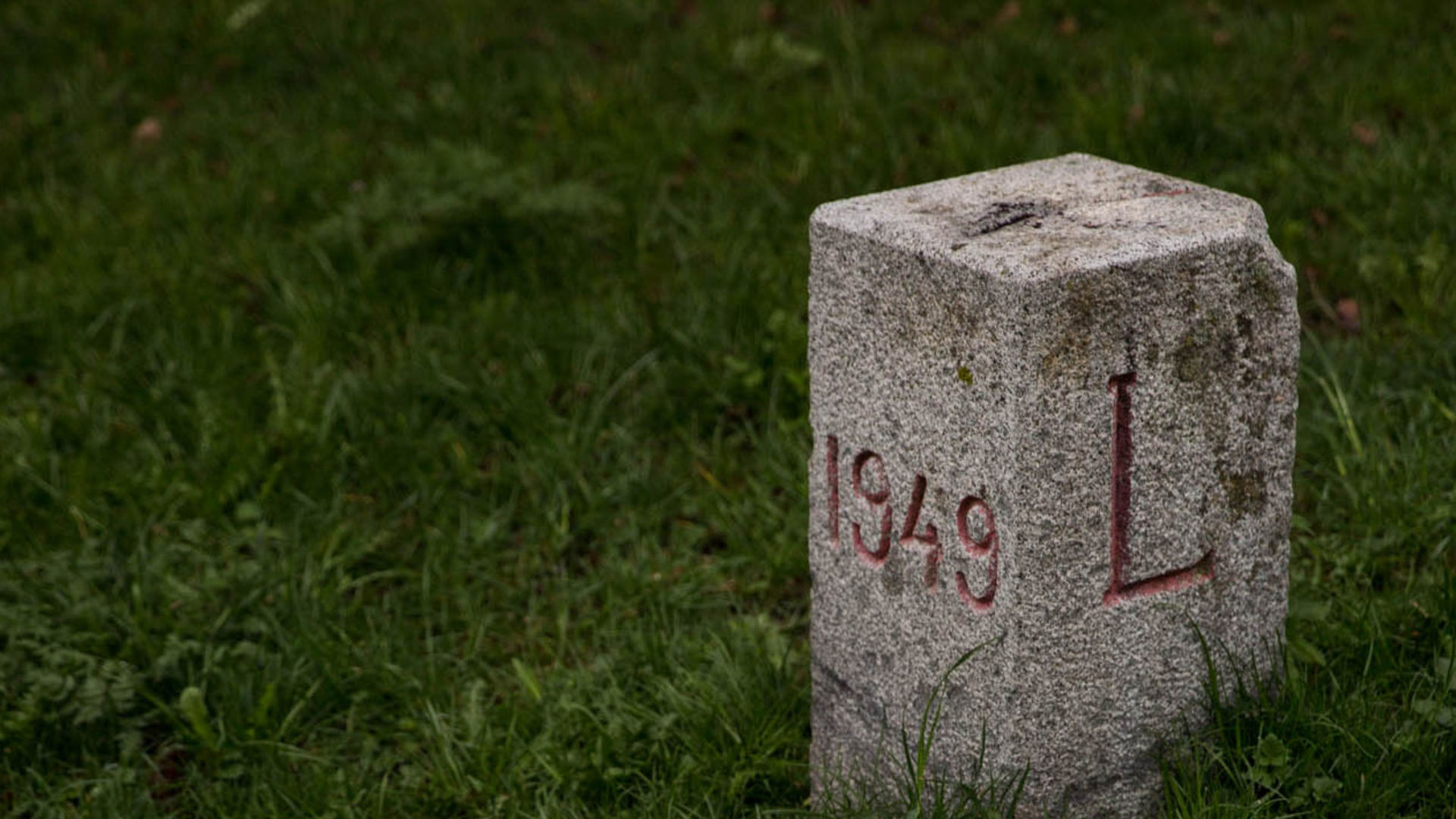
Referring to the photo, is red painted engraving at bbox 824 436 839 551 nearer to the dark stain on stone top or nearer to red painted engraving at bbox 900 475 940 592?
red painted engraving at bbox 900 475 940 592

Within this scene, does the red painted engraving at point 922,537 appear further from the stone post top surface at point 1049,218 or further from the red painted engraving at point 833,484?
the stone post top surface at point 1049,218

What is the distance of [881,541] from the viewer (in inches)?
96.2

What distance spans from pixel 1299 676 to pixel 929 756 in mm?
647

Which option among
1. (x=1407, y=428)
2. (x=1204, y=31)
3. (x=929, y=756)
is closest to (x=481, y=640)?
(x=929, y=756)

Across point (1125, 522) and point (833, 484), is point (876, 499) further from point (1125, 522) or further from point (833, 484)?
point (1125, 522)

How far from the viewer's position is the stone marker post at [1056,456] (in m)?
2.13

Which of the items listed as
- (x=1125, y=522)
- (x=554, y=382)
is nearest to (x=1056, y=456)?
(x=1125, y=522)

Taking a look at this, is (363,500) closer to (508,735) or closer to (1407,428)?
(508,735)

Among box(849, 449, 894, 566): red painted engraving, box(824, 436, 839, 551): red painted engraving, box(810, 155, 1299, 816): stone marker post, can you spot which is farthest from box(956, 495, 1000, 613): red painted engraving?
box(824, 436, 839, 551): red painted engraving

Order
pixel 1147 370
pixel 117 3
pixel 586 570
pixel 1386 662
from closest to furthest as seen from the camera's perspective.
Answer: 1. pixel 1147 370
2. pixel 1386 662
3. pixel 586 570
4. pixel 117 3

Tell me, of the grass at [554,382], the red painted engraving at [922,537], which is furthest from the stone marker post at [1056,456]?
the grass at [554,382]

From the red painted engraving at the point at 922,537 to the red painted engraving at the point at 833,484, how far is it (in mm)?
182

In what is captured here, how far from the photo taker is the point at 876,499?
2.44 metres

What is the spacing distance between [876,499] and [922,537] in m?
0.11
